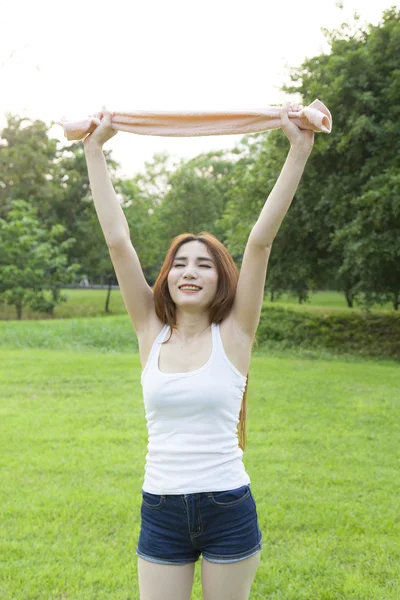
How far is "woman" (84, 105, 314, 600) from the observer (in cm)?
207

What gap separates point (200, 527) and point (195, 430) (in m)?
0.31

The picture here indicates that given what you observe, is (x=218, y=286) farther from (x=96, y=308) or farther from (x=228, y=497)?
(x=96, y=308)

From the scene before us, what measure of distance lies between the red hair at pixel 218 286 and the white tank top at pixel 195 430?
0.71 ft

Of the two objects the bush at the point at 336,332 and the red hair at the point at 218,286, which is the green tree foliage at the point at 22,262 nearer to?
the bush at the point at 336,332

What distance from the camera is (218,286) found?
2367mm

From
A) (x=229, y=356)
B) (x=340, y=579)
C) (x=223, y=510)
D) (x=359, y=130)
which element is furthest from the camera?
(x=359, y=130)

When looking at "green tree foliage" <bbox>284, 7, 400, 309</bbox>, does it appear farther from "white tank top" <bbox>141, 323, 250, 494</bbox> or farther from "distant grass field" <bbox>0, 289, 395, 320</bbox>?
"white tank top" <bbox>141, 323, 250, 494</bbox>

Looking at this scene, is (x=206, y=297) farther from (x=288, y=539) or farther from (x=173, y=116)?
(x=288, y=539)

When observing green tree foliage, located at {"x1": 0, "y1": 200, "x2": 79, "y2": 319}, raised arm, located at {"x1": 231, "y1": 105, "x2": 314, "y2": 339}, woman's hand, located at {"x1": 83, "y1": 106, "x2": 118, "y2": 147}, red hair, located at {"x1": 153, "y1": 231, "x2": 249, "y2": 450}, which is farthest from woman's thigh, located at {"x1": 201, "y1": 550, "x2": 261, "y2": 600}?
green tree foliage, located at {"x1": 0, "y1": 200, "x2": 79, "y2": 319}

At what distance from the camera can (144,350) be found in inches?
93.4

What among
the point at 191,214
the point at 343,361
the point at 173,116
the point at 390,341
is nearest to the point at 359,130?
the point at 343,361

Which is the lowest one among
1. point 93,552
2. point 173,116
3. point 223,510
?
point 93,552

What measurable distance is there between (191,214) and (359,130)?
857 inches

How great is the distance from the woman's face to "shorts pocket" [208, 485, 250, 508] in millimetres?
650
